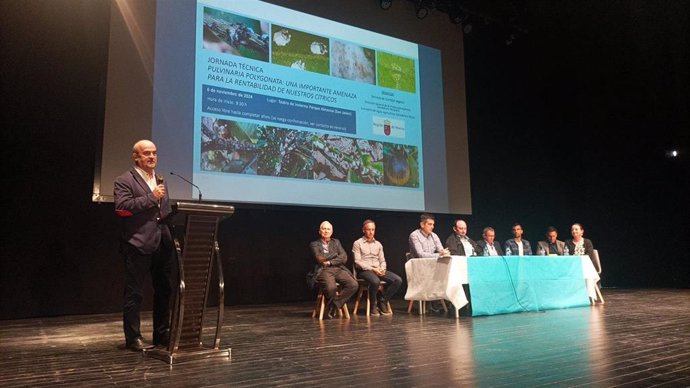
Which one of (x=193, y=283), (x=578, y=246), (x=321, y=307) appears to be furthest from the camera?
(x=578, y=246)

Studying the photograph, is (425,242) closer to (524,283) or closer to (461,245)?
(461,245)

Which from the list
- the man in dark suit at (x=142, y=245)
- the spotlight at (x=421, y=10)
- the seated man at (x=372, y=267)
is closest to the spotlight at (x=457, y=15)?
the spotlight at (x=421, y=10)

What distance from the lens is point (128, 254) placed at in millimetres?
2834

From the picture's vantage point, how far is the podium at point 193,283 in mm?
2535

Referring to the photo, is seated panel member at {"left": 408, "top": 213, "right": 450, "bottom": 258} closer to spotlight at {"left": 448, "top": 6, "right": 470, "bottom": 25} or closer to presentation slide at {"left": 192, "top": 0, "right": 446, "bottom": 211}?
presentation slide at {"left": 192, "top": 0, "right": 446, "bottom": 211}

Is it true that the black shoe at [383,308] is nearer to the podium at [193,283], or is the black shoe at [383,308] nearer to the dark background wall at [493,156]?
the dark background wall at [493,156]

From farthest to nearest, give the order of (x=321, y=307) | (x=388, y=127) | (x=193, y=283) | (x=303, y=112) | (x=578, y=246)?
(x=388, y=127) < (x=578, y=246) < (x=303, y=112) < (x=321, y=307) < (x=193, y=283)

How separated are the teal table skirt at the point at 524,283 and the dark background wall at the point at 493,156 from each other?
7.46 feet

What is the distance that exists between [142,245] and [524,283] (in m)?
3.47

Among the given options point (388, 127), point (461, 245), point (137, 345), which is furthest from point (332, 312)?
point (388, 127)

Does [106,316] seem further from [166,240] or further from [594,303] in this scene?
[594,303]

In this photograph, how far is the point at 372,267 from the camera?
4.91 meters

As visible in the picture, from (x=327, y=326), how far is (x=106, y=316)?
219 cm

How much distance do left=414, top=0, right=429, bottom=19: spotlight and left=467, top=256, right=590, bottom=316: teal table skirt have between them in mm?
3713
